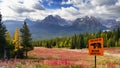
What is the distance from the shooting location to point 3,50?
53188 mm

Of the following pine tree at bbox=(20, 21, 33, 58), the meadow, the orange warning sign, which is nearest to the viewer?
the orange warning sign

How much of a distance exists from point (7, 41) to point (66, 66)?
115 feet

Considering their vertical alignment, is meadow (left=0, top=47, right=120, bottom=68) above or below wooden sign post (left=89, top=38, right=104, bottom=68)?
below

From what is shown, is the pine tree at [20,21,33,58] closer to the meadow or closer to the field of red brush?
the field of red brush

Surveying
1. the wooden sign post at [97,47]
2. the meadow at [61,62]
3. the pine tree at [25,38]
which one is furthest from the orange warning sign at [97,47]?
the pine tree at [25,38]

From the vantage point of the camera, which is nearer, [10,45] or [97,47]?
[97,47]

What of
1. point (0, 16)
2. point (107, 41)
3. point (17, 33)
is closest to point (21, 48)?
point (17, 33)

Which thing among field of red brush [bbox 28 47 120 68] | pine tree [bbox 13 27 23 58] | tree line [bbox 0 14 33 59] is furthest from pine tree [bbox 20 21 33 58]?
pine tree [bbox 13 27 23 58]

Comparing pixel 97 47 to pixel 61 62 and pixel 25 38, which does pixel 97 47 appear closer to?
pixel 61 62

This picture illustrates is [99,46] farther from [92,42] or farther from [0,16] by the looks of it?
[0,16]

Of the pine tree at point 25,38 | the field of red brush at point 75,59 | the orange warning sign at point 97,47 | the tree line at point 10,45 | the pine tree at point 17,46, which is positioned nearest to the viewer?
the orange warning sign at point 97,47

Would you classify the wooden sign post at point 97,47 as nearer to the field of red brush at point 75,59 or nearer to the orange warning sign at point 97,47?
the orange warning sign at point 97,47

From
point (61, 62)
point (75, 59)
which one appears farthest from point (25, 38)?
point (61, 62)

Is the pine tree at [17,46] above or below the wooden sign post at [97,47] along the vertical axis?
below
